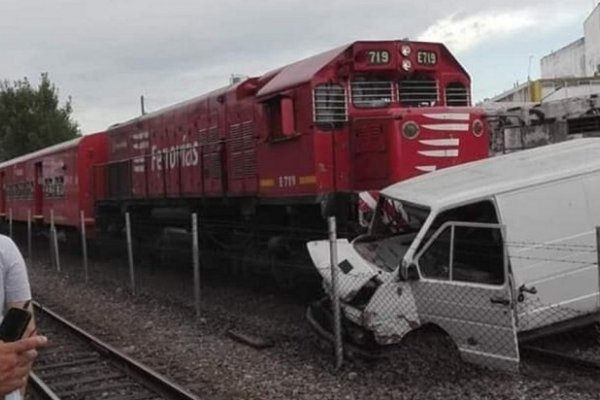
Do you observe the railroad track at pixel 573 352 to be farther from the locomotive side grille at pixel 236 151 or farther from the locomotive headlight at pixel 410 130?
the locomotive side grille at pixel 236 151

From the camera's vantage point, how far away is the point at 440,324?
301 inches

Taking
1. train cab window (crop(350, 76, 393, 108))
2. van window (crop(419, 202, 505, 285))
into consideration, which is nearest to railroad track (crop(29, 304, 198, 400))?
van window (crop(419, 202, 505, 285))

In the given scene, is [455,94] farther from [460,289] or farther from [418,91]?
[460,289]

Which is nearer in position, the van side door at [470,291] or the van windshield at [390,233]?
the van side door at [470,291]

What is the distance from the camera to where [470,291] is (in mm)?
7387

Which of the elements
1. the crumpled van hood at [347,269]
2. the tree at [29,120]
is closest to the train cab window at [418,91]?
the crumpled van hood at [347,269]

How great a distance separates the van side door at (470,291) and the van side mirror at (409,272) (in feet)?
0.19

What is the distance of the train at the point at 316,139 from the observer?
35.8 ft

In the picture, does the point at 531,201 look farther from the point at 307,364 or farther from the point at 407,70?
the point at 407,70

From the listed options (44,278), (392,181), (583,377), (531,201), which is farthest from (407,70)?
(44,278)

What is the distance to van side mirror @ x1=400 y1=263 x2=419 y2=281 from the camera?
7.71 m

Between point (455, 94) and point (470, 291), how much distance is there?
5453mm

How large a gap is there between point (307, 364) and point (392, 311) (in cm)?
139

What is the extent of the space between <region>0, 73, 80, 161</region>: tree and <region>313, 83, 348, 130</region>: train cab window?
47645mm
